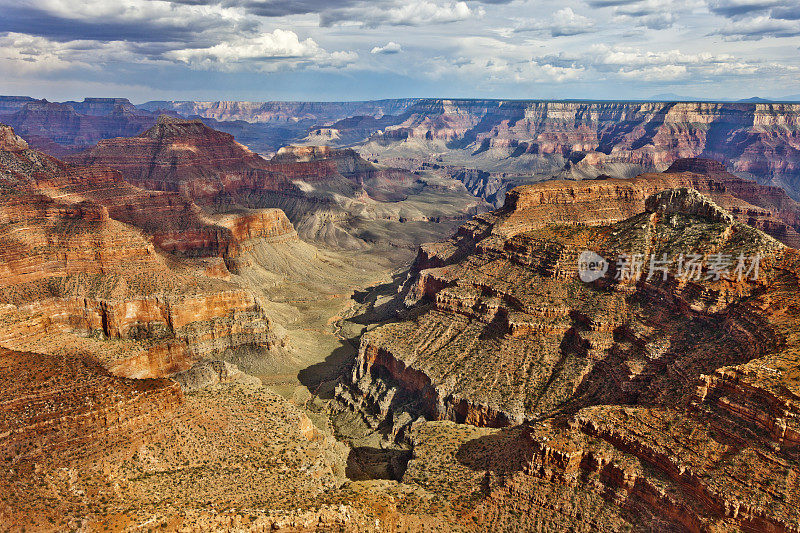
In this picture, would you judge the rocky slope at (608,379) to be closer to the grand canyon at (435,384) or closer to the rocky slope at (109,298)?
the grand canyon at (435,384)

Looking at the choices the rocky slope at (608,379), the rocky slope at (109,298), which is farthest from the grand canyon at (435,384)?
the rocky slope at (109,298)

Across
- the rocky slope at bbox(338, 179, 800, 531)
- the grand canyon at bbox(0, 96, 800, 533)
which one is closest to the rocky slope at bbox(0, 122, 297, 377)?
the grand canyon at bbox(0, 96, 800, 533)

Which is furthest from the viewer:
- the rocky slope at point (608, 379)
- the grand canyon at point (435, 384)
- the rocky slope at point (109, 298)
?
the rocky slope at point (109, 298)

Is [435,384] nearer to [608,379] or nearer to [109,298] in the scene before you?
[608,379]

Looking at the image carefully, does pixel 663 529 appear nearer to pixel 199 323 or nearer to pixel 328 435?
pixel 328 435

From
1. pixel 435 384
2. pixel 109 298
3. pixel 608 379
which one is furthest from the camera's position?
pixel 109 298

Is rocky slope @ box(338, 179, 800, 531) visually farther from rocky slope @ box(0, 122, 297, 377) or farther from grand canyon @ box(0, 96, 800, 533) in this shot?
rocky slope @ box(0, 122, 297, 377)

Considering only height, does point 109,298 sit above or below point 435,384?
above

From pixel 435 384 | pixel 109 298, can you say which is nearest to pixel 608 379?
pixel 435 384

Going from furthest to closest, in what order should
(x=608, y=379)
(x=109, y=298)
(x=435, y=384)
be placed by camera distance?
(x=109, y=298)
(x=435, y=384)
(x=608, y=379)
